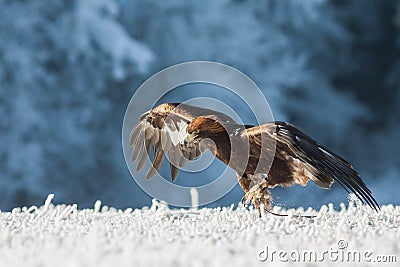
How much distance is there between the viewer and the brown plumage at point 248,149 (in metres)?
→ 1.71

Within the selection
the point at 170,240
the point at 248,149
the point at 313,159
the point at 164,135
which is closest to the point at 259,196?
the point at 248,149

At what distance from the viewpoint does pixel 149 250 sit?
0.91 meters

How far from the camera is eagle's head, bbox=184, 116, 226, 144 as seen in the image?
2115mm

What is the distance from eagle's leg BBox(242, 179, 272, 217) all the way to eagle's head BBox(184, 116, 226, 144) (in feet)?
0.96

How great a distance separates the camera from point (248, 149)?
201 cm

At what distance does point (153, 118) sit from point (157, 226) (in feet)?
4.16

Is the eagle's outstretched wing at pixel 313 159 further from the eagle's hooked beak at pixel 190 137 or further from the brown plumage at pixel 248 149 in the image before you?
the eagle's hooked beak at pixel 190 137

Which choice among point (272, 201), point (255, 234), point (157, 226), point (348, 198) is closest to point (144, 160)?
point (272, 201)

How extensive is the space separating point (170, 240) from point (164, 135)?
1481 millimetres

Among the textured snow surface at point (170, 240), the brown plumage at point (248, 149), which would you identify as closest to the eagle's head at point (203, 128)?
the brown plumage at point (248, 149)

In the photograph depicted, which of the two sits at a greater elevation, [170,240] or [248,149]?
[248,149]

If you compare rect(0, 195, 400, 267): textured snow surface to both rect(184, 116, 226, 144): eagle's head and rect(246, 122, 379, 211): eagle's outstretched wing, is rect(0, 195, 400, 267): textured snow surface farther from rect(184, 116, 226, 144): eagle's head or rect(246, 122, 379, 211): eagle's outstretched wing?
rect(184, 116, 226, 144): eagle's head

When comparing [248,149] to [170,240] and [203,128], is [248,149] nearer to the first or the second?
[203,128]

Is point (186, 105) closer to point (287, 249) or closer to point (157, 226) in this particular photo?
point (157, 226)
